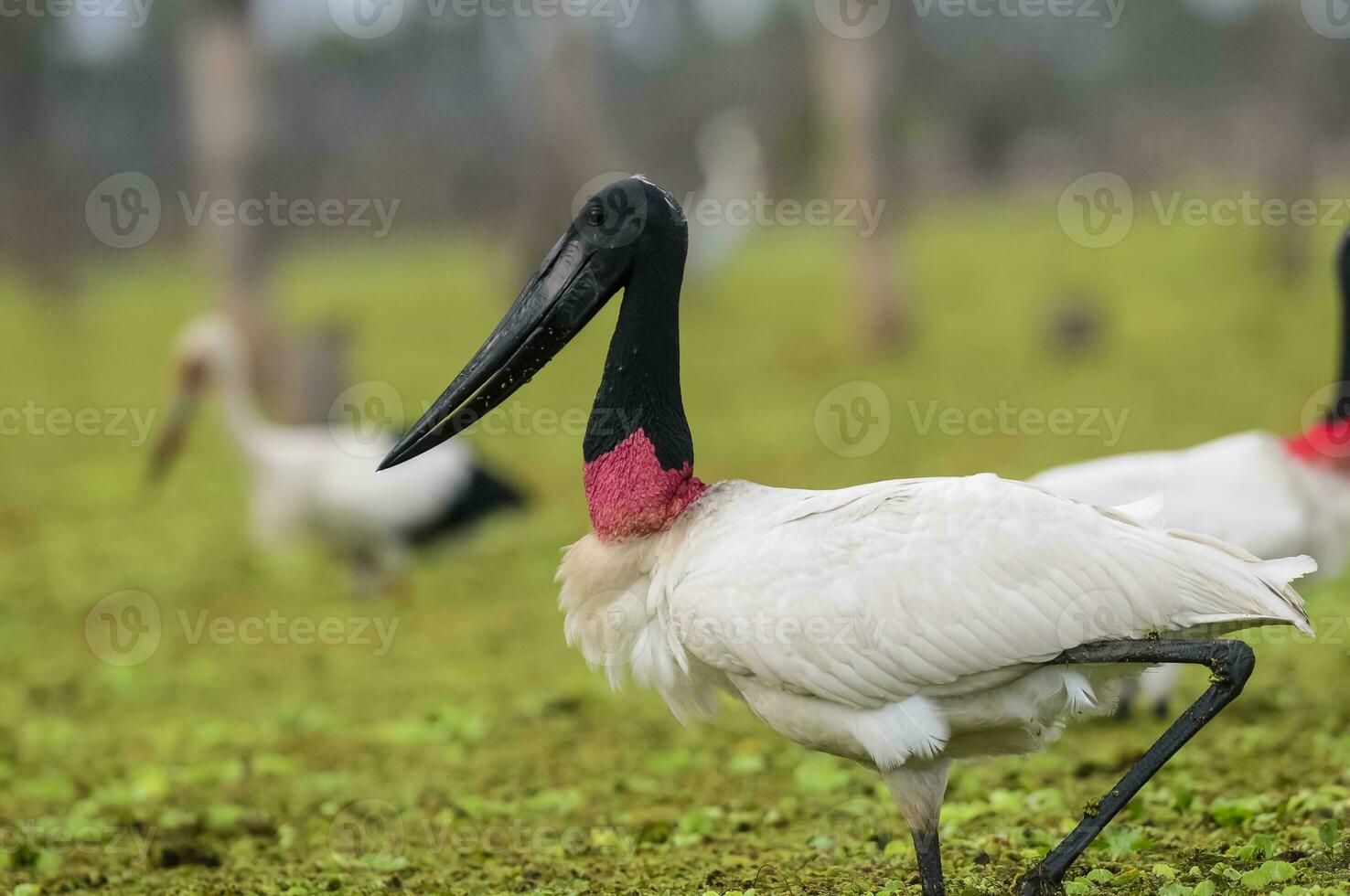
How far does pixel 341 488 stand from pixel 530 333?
5.38 meters

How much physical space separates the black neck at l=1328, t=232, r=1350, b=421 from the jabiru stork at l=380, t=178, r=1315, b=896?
113 inches

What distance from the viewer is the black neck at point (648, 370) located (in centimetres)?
410

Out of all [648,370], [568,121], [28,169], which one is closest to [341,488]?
[648,370]

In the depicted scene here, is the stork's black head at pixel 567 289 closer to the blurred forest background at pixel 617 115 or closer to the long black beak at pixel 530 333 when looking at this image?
the long black beak at pixel 530 333

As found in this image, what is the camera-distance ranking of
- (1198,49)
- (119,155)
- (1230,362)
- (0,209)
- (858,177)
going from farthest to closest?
(1198,49)
(119,155)
(0,209)
(858,177)
(1230,362)

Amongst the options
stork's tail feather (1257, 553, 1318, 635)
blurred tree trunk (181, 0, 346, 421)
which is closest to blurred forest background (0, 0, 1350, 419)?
blurred tree trunk (181, 0, 346, 421)

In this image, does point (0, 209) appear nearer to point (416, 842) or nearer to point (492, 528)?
point (492, 528)

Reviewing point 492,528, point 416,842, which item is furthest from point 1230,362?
point 416,842

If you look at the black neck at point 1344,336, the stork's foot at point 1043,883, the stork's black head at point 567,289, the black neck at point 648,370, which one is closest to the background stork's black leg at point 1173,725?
the stork's foot at point 1043,883

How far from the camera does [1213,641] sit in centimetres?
358

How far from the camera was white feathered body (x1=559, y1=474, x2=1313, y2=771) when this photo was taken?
3586 mm

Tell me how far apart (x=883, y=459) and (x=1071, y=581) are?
342 inches

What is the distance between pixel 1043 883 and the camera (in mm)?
3689

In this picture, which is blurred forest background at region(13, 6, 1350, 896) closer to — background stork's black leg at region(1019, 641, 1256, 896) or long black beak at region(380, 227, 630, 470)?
background stork's black leg at region(1019, 641, 1256, 896)
